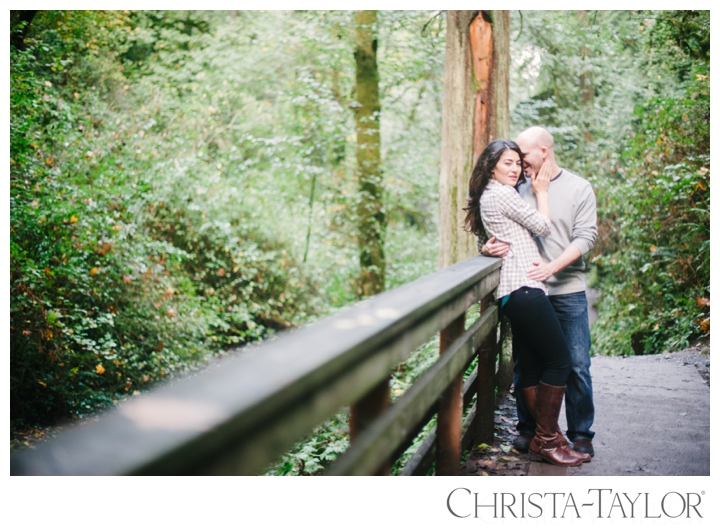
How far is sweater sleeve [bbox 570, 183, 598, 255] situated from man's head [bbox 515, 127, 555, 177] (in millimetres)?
257

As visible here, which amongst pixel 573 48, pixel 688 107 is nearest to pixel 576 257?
pixel 688 107

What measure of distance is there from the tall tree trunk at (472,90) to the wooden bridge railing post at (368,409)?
4.00 metres

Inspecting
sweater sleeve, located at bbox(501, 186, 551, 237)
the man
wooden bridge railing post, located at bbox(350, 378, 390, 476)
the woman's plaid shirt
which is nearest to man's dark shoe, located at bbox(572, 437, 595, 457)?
the man

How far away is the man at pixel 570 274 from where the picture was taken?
2.96 metres

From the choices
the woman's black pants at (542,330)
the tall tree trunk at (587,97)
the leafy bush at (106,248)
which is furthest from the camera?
the tall tree trunk at (587,97)

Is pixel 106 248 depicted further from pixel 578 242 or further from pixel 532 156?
pixel 578 242

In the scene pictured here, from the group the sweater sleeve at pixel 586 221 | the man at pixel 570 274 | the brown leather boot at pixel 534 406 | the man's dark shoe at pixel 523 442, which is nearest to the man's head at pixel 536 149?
the man at pixel 570 274

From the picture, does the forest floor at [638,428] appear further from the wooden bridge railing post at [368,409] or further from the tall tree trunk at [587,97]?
the tall tree trunk at [587,97]

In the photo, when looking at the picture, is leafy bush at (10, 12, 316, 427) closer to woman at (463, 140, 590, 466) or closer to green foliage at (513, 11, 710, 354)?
woman at (463, 140, 590, 466)

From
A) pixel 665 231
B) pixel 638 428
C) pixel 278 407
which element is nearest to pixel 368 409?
pixel 278 407

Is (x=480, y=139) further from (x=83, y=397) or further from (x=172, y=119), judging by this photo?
(x=172, y=119)

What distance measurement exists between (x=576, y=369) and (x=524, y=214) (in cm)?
87

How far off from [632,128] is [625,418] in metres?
7.28

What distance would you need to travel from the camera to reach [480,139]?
16.9ft
